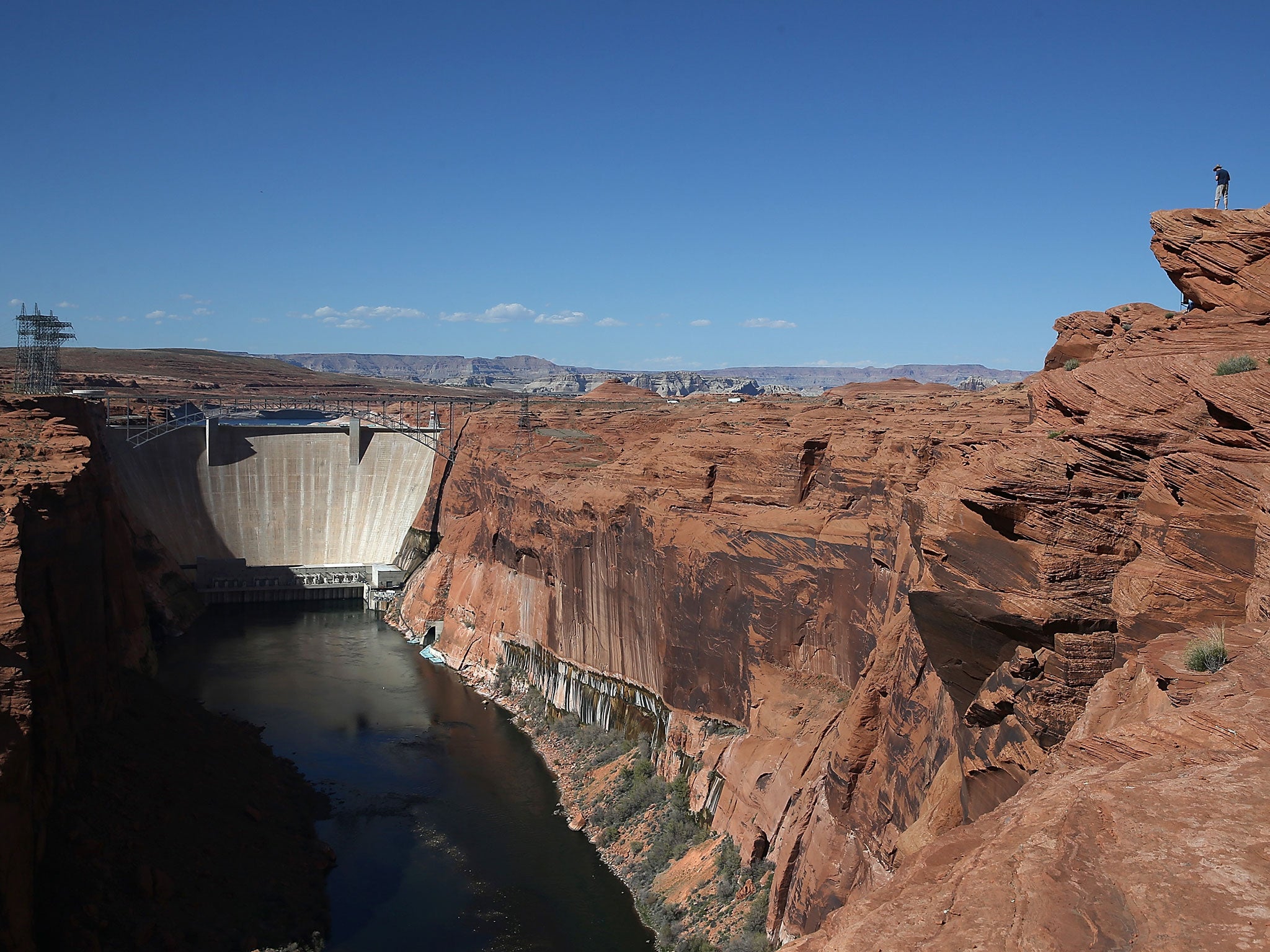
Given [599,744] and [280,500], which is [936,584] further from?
[280,500]

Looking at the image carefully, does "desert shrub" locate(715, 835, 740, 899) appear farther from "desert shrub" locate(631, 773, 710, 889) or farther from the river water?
the river water

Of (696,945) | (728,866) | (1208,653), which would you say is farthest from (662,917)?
(1208,653)

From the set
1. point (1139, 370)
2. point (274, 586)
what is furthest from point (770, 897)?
point (274, 586)

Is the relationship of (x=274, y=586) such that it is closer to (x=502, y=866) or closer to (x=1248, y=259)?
(x=502, y=866)

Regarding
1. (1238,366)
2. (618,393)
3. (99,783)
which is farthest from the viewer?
(618,393)

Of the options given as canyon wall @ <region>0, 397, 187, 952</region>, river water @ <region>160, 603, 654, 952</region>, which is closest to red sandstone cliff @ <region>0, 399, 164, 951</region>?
canyon wall @ <region>0, 397, 187, 952</region>
